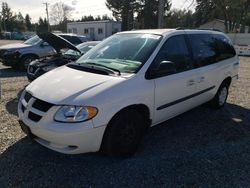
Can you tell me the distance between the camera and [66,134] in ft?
9.26

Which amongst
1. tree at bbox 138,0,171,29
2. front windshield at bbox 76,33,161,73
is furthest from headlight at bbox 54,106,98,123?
tree at bbox 138,0,171,29

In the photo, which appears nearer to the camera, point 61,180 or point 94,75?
point 61,180

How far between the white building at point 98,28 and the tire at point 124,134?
38.6 metres

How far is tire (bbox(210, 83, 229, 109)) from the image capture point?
5.52 meters

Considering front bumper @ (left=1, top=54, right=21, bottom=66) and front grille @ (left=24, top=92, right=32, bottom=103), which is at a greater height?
front grille @ (left=24, top=92, right=32, bottom=103)

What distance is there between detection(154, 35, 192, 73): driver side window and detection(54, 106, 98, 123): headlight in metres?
1.27

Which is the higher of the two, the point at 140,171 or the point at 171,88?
the point at 171,88

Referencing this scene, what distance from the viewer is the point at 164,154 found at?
3666mm

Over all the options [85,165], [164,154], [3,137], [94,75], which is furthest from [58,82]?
[164,154]

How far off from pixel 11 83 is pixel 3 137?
15.0 ft

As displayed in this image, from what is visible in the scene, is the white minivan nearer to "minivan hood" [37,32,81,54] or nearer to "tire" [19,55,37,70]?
"minivan hood" [37,32,81,54]

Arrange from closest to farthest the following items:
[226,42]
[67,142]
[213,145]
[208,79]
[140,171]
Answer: [67,142] → [140,171] → [213,145] → [208,79] → [226,42]

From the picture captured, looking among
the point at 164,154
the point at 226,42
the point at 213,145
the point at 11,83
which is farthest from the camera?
the point at 11,83

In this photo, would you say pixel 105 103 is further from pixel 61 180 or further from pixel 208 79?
pixel 208 79
